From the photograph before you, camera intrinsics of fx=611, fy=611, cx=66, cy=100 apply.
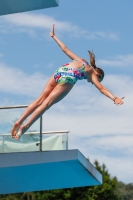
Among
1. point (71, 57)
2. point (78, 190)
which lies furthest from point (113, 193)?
point (71, 57)

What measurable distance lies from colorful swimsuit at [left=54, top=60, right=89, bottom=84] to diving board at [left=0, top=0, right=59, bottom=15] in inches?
191

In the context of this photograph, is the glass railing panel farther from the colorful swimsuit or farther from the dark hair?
the dark hair

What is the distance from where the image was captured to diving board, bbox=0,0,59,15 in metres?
16.9

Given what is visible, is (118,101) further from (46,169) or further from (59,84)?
(46,169)

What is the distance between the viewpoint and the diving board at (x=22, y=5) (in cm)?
1691

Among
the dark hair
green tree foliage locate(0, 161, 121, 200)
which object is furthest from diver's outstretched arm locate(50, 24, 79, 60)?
green tree foliage locate(0, 161, 121, 200)

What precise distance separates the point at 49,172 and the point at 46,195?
38543 millimetres

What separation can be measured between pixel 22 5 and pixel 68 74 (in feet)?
17.9

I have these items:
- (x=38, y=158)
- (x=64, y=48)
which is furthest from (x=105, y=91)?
(x=38, y=158)

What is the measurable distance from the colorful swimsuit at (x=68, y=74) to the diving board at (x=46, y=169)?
2319 millimetres

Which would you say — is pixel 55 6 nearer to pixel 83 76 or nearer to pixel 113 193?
pixel 83 76

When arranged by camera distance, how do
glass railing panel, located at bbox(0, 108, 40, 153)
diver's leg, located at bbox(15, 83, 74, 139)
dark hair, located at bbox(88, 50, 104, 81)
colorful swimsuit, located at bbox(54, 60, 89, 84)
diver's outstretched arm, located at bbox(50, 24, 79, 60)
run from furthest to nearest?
glass railing panel, located at bbox(0, 108, 40, 153) < diver's outstretched arm, located at bbox(50, 24, 79, 60) < dark hair, located at bbox(88, 50, 104, 81) < colorful swimsuit, located at bbox(54, 60, 89, 84) < diver's leg, located at bbox(15, 83, 74, 139)

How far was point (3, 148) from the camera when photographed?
14.5 m

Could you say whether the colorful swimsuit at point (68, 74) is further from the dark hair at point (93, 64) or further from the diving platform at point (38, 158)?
the diving platform at point (38, 158)
